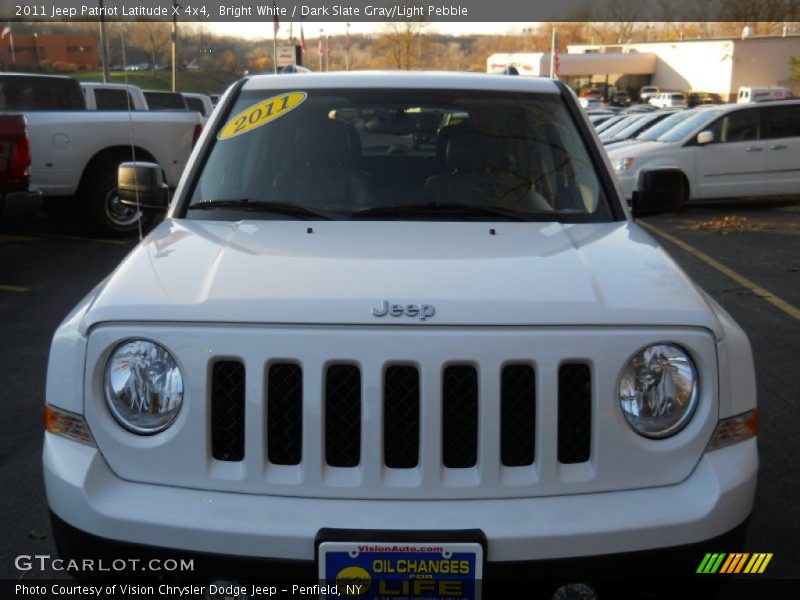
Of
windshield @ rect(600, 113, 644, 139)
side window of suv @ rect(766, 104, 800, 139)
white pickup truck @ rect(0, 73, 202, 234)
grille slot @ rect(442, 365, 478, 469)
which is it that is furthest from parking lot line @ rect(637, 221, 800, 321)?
windshield @ rect(600, 113, 644, 139)

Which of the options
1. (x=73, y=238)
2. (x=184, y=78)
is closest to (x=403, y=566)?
(x=184, y=78)

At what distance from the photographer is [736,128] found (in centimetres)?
1398

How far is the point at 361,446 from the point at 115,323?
0.71 m

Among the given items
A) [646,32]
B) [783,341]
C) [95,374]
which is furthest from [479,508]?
[646,32]

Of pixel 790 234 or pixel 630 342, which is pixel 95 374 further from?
pixel 790 234

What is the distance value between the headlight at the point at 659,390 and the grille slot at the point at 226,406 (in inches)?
37.7

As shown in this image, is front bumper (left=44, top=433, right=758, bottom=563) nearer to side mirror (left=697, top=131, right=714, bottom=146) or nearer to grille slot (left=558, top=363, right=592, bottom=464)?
grille slot (left=558, top=363, right=592, bottom=464)

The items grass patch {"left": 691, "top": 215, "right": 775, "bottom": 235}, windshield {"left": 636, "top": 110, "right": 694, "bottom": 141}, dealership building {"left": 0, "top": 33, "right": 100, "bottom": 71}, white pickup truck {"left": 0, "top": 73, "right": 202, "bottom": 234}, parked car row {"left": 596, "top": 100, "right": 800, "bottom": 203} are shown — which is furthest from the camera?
windshield {"left": 636, "top": 110, "right": 694, "bottom": 141}

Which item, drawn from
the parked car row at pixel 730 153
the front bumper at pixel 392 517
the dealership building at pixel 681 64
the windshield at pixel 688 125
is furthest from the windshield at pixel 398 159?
the dealership building at pixel 681 64

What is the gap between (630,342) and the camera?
7.62ft

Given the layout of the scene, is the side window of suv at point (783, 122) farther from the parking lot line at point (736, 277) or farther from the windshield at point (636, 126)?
the parking lot line at point (736, 277)

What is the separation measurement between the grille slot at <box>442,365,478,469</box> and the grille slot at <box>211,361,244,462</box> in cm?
51

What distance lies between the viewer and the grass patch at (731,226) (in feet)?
38.4

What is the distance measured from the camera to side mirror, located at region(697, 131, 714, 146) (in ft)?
45.0
